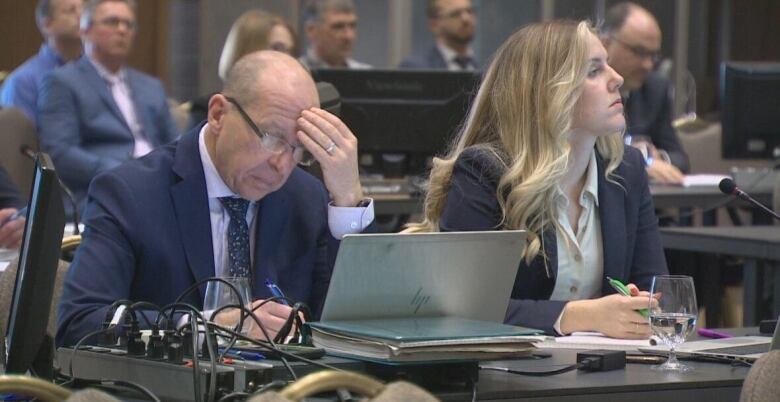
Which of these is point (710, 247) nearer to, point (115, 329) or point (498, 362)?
point (498, 362)

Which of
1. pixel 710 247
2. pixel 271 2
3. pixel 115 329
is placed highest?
pixel 271 2

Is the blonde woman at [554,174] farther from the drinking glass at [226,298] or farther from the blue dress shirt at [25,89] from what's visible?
the blue dress shirt at [25,89]

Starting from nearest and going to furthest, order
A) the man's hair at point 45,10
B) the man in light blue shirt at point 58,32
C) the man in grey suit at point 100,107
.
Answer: the man in grey suit at point 100,107 → the man in light blue shirt at point 58,32 → the man's hair at point 45,10

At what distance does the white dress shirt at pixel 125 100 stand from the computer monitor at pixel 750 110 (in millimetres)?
2696

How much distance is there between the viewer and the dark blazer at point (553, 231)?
3023 millimetres

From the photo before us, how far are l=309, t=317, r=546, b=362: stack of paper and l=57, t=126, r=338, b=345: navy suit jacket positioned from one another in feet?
1.97

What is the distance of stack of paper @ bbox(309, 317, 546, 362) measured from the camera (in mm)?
1947

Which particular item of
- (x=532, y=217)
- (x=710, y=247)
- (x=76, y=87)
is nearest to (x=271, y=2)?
(x=76, y=87)

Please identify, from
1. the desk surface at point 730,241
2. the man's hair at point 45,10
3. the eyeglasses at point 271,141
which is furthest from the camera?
the man's hair at point 45,10

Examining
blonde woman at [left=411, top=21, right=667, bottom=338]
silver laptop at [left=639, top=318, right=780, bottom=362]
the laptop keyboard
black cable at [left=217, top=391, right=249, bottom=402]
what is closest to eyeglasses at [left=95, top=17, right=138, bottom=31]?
blonde woman at [left=411, top=21, right=667, bottom=338]

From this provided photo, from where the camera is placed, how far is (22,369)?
6.50ft

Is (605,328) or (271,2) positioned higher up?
(271,2)

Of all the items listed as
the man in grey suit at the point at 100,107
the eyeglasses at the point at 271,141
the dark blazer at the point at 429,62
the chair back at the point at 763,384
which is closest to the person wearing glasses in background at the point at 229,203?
the eyeglasses at the point at 271,141

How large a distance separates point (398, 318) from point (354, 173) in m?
0.69
